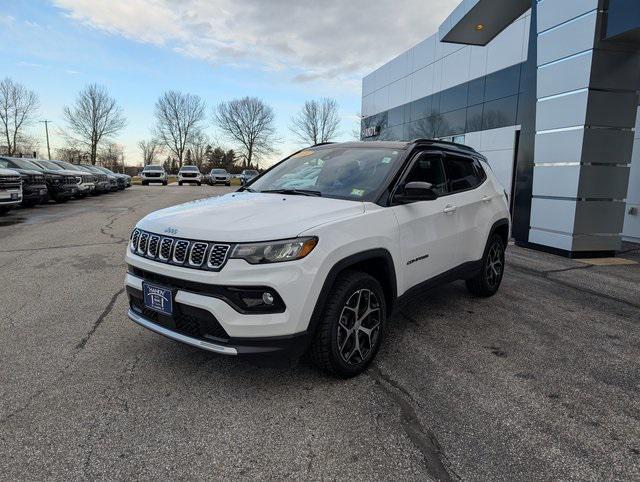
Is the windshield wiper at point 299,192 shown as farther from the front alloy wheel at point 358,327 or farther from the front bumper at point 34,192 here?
the front bumper at point 34,192

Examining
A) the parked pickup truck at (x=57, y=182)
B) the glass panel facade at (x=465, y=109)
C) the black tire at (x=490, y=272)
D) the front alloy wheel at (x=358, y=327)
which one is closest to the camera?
the front alloy wheel at (x=358, y=327)

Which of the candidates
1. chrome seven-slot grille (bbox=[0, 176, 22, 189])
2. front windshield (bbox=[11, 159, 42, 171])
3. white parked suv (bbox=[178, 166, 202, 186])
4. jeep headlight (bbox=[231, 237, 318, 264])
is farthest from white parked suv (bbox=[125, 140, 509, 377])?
white parked suv (bbox=[178, 166, 202, 186])

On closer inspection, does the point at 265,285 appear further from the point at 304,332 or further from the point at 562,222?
the point at 562,222

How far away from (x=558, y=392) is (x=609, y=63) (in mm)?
7570

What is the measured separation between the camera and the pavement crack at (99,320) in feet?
12.3

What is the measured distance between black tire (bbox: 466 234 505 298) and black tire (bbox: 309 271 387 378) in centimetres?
223

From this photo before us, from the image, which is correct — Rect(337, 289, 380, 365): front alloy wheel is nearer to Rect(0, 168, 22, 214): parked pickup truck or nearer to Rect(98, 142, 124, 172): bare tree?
Rect(0, 168, 22, 214): parked pickup truck

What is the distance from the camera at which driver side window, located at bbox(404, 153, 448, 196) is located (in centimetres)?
393

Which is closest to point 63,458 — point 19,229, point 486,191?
point 486,191

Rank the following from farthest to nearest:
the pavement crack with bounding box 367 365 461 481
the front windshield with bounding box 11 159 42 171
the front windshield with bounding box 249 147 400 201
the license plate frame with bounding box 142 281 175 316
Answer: the front windshield with bounding box 11 159 42 171, the front windshield with bounding box 249 147 400 201, the license plate frame with bounding box 142 281 175 316, the pavement crack with bounding box 367 365 461 481

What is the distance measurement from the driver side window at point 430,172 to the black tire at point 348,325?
3.80ft

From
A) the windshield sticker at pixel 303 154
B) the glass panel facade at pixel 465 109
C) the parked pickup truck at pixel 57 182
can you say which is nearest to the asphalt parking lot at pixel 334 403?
the windshield sticker at pixel 303 154

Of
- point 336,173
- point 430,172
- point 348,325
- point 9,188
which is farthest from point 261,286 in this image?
point 9,188

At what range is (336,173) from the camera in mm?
3922
